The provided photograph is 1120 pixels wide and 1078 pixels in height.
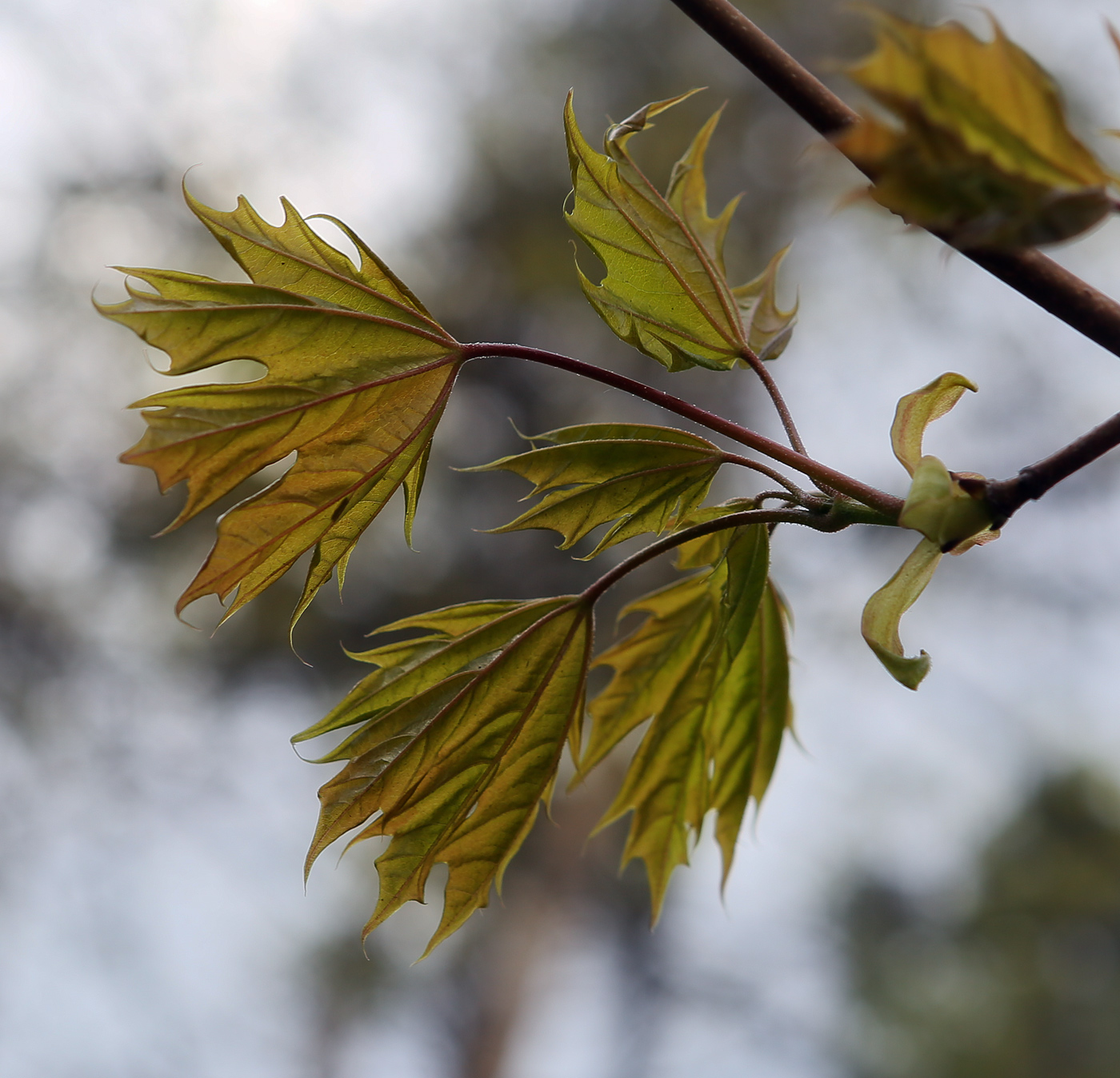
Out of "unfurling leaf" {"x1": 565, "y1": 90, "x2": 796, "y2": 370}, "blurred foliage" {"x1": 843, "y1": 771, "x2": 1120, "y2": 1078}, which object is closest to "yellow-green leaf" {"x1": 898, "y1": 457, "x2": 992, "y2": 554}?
"unfurling leaf" {"x1": 565, "y1": 90, "x2": 796, "y2": 370}

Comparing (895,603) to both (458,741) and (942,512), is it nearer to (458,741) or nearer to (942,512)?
(942,512)

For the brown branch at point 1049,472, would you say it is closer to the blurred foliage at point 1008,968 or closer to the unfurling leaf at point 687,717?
the unfurling leaf at point 687,717

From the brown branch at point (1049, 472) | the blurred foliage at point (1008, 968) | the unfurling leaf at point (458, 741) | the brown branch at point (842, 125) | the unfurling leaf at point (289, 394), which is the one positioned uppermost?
the brown branch at point (842, 125)

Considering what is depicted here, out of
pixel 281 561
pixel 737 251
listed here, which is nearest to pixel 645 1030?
pixel 737 251

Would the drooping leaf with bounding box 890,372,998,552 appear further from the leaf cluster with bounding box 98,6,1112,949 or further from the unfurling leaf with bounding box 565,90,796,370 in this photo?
the unfurling leaf with bounding box 565,90,796,370

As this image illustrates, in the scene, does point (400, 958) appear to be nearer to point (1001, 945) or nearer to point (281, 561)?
point (1001, 945)

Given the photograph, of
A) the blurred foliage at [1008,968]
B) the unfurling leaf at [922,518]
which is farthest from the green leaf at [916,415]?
the blurred foliage at [1008,968]
